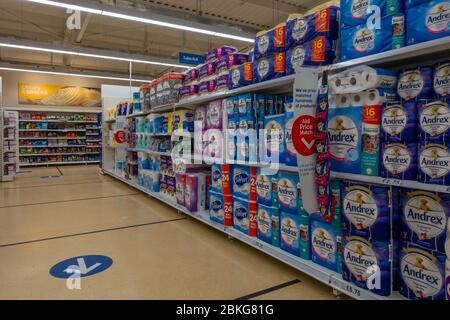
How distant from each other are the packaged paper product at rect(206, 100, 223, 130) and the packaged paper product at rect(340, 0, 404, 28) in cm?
145

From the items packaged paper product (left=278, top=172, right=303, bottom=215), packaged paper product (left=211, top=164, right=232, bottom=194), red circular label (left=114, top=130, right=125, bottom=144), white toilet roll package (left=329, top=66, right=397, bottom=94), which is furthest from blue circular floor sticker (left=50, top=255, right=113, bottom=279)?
red circular label (left=114, top=130, right=125, bottom=144)

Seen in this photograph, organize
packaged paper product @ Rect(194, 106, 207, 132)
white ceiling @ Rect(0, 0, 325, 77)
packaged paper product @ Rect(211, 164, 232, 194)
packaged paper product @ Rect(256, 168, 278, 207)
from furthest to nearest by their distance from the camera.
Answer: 1. white ceiling @ Rect(0, 0, 325, 77)
2. packaged paper product @ Rect(194, 106, 207, 132)
3. packaged paper product @ Rect(211, 164, 232, 194)
4. packaged paper product @ Rect(256, 168, 278, 207)

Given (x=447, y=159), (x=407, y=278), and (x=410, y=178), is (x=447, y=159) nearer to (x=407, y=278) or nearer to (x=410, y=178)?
(x=410, y=178)

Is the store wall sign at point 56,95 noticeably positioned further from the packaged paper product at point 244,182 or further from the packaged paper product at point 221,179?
the packaged paper product at point 244,182

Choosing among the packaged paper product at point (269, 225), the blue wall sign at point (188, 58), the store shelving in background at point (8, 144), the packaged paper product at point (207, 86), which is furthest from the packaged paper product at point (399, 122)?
the store shelving in background at point (8, 144)

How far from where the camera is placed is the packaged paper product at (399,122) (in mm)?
1525

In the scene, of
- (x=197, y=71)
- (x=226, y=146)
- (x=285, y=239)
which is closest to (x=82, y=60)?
(x=197, y=71)

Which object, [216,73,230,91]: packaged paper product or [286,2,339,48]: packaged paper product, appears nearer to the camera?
[286,2,339,48]: packaged paper product

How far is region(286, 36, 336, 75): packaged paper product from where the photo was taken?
1992 mm

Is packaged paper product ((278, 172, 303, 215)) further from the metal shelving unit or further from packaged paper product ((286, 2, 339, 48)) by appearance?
packaged paper product ((286, 2, 339, 48))

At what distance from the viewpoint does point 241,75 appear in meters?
Result: 2.76

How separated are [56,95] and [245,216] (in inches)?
542
